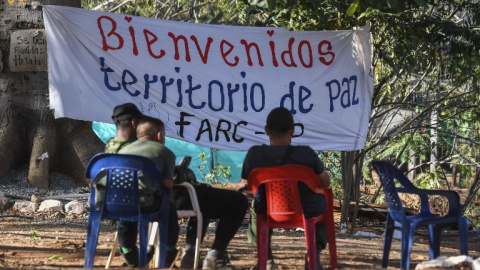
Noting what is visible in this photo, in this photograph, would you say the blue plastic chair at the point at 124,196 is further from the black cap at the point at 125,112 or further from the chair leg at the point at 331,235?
the chair leg at the point at 331,235

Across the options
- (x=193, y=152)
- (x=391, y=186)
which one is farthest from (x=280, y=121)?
(x=193, y=152)

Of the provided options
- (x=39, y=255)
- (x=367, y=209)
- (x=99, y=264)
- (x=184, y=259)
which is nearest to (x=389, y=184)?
(x=184, y=259)

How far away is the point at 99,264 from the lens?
646 centimetres

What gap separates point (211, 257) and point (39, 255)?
1.56 metres

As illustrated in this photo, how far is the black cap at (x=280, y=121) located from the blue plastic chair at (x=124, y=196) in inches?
34.0

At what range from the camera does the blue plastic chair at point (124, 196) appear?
18.2ft

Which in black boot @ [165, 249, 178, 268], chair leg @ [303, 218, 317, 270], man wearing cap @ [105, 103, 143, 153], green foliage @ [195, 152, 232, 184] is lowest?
black boot @ [165, 249, 178, 268]

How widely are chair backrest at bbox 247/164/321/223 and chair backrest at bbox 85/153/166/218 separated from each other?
2.28 feet

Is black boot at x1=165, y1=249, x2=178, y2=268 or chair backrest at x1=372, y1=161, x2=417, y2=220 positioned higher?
chair backrest at x1=372, y1=161, x2=417, y2=220

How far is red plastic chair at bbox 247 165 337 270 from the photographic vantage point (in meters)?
5.72

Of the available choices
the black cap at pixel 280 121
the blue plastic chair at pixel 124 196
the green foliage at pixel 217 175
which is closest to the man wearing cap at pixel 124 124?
the blue plastic chair at pixel 124 196

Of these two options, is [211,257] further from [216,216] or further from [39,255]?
[39,255]

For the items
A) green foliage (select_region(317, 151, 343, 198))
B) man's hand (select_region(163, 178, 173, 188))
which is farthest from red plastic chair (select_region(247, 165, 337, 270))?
green foliage (select_region(317, 151, 343, 198))

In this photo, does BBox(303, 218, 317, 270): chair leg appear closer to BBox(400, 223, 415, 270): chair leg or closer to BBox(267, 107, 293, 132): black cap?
BBox(267, 107, 293, 132): black cap
